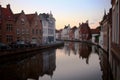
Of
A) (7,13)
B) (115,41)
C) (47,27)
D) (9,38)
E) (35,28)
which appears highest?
(7,13)

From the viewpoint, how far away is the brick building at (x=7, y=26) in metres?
40.0

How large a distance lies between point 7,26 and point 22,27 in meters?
6.37

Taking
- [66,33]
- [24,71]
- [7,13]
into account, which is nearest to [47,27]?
[7,13]

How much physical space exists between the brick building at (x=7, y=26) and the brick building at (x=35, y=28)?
9.39 meters

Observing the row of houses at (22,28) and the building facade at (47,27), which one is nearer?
the row of houses at (22,28)

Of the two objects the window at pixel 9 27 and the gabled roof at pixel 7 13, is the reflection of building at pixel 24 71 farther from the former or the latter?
the gabled roof at pixel 7 13

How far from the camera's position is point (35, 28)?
55.3 m

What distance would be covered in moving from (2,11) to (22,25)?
827cm

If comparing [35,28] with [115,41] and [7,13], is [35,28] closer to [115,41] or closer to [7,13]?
[7,13]

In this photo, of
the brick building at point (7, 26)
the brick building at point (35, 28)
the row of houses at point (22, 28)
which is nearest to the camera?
the brick building at point (7, 26)

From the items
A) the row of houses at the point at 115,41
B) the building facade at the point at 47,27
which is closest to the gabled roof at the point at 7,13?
the building facade at the point at 47,27

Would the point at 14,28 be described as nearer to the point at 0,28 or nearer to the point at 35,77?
the point at 0,28

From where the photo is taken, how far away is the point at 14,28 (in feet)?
144

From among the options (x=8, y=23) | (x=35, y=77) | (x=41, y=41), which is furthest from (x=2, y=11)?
(x=35, y=77)
